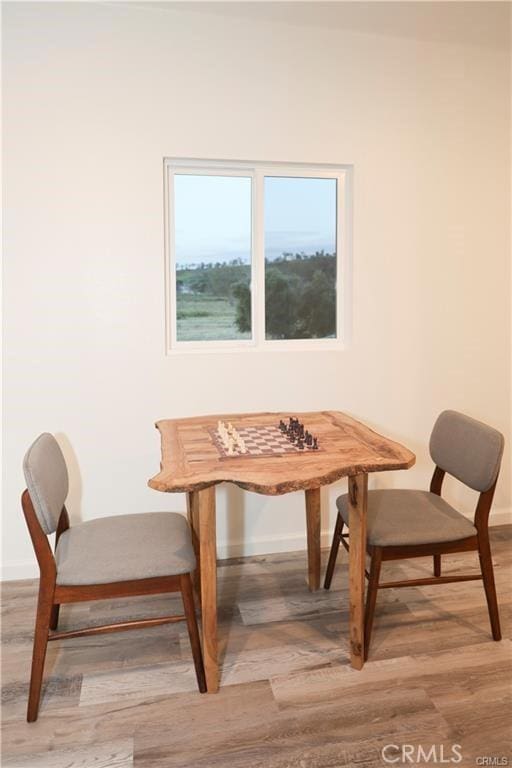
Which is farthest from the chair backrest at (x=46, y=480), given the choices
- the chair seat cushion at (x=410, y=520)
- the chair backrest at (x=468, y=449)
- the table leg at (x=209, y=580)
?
the chair backrest at (x=468, y=449)

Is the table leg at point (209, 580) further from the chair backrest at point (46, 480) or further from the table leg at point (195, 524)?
the chair backrest at point (46, 480)

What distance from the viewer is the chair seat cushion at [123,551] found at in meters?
1.76

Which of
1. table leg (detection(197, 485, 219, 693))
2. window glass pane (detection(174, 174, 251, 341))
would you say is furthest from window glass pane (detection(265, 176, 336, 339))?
table leg (detection(197, 485, 219, 693))

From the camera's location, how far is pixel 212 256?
2879 millimetres

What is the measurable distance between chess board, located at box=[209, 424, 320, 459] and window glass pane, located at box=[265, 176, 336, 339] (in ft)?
2.60

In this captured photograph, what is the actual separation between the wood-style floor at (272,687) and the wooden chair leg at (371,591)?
0.09 m

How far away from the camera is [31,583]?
2.65 metres

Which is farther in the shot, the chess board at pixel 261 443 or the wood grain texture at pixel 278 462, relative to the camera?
the chess board at pixel 261 443

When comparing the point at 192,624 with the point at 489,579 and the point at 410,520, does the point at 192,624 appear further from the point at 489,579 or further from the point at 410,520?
the point at 489,579

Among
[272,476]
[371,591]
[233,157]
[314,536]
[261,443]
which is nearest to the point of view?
[272,476]

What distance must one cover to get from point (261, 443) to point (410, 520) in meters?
0.63

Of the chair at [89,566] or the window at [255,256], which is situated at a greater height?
the window at [255,256]

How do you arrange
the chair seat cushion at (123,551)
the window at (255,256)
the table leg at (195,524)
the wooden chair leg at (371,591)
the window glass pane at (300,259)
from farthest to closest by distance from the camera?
the window glass pane at (300,259) < the window at (255,256) < the table leg at (195,524) < the wooden chair leg at (371,591) < the chair seat cushion at (123,551)

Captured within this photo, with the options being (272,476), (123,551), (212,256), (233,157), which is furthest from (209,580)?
(233,157)
